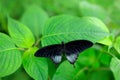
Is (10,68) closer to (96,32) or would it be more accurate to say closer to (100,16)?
(96,32)

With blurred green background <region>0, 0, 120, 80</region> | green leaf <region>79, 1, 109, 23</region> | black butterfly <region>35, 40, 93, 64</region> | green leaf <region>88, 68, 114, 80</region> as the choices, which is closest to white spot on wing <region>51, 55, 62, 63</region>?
black butterfly <region>35, 40, 93, 64</region>

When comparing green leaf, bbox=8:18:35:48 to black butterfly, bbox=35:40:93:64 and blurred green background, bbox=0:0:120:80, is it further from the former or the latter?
blurred green background, bbox=0:0:120:80

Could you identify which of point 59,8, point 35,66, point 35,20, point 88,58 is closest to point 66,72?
point 35,66

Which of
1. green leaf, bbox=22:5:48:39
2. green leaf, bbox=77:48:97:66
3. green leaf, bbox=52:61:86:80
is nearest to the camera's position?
green leaf, bbox=52:61:86:80

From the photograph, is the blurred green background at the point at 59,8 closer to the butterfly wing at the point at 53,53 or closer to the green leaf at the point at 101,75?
the green leaf at the point at 101,75

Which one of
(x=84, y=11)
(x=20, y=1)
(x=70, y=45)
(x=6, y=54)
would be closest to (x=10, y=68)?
(x=6, y=54)

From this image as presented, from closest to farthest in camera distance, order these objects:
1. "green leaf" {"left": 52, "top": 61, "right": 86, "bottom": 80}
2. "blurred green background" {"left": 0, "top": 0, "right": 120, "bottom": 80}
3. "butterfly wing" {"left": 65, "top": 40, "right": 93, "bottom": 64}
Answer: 1. "butterfly wing" {"left": 65, "top": 40, "right": 93, "bottom": 64}
2. "green leaf" {"left": 52, "top": 61, "right": 86, "bottom": 80}
3. "blurred green background" {"left": 0, "top": 0, "right": 120, "bottom": 80}

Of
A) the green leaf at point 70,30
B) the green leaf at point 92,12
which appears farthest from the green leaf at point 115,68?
the green leaf at point 92,12

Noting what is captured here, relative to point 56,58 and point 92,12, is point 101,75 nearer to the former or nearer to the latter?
point 92,12
